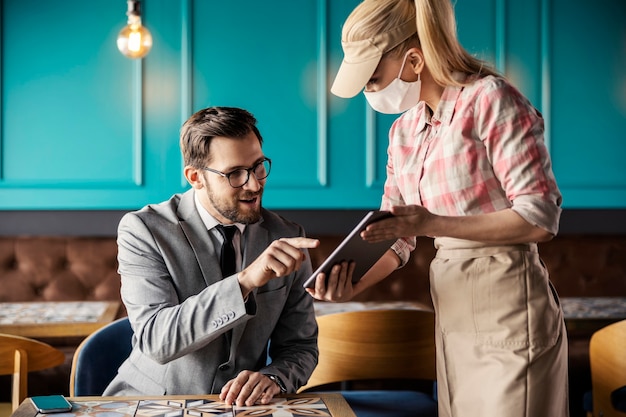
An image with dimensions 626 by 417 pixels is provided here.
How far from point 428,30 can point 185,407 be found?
2.96ft

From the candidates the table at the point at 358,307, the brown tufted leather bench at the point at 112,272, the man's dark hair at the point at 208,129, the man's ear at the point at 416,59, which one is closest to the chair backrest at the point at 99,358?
the man's dark hair at the point at 208,129

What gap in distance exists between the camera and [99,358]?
2.02 metres

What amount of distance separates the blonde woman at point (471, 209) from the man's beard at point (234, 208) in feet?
1.22

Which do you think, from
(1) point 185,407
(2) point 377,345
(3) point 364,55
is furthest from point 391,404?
(3) point 364,55

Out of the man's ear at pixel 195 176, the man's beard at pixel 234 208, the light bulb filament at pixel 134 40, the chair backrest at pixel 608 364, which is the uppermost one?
the light bulb filament at pixel 134 40

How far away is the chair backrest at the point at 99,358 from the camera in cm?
194

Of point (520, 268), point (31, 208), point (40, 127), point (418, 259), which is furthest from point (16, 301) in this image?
point (520, 268)

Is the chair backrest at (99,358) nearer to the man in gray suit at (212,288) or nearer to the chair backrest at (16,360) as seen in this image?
the man in gray suit at (212,288)

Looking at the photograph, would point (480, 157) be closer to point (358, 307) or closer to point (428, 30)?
point (428, 30)

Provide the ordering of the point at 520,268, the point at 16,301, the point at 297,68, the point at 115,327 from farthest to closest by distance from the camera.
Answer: the point at 297,68 < the point at 16,301 < the point at 115,327 < the point at 520,268

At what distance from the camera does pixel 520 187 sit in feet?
5.01

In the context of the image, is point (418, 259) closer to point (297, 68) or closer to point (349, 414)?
point (297, 68)

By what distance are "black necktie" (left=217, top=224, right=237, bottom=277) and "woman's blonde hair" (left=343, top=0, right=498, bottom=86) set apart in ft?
1.99

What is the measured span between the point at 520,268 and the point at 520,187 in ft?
0.61
